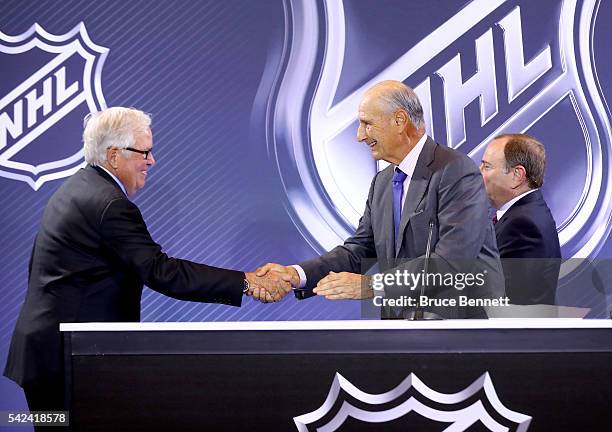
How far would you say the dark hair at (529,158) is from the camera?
411 centimetres

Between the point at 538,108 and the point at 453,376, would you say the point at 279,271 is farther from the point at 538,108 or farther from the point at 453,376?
the point at 538,108

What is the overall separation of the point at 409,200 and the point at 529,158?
3.11ft

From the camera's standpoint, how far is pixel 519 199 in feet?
13.1

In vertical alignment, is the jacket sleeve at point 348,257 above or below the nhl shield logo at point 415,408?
above

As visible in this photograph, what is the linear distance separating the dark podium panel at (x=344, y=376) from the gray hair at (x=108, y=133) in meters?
1.00

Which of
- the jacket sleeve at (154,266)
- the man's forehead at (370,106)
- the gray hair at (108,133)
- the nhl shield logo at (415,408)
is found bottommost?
the nhl shield logo at (415,408)

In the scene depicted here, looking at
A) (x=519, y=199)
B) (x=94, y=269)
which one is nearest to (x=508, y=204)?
(x=519, y=199)

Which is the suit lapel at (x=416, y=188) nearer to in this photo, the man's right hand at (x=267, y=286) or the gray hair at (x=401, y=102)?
the gray hair at (x=401, y=102)

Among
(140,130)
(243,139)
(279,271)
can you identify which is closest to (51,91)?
(243,139)

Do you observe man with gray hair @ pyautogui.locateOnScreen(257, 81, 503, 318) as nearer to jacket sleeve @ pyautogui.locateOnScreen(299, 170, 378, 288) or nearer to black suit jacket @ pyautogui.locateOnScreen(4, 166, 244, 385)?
jacket sleeve @ pyautogui.locateOnScreen(299, 170, 378, 288)

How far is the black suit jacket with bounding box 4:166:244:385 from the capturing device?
307 cm

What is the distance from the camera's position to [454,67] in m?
4.72

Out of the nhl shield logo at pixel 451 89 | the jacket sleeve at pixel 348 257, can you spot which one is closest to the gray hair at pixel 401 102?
the jacket sleeve at pixel 348 257

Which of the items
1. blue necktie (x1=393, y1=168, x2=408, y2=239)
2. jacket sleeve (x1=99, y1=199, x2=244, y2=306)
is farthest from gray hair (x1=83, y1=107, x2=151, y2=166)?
blue necktie (x1=393, y1=168, x2=408, y2=239)
